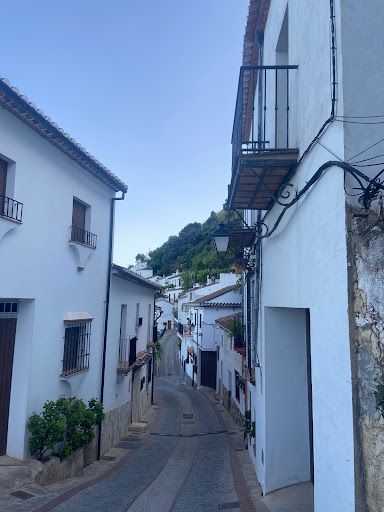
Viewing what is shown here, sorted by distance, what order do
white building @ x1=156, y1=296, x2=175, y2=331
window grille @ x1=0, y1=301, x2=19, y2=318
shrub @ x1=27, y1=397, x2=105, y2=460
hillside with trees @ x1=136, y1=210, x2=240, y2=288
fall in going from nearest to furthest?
shrub @ x1=27, y1=397, x2=105, y2=460
window grille @ x1=0, y1=301, x2=19, y2=318
white building @ x1=156, y1=296, x2=175, y2=331
hillside with trees @ x1=136, y1=210, x2=240, y2=288

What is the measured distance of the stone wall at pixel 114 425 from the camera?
10657 mm

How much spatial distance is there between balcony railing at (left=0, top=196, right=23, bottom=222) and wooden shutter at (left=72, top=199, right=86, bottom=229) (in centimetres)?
240

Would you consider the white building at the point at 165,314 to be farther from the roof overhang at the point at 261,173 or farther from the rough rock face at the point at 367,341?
the rough rock face at the point at 367,341

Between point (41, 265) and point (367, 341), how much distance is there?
6423 millimetres

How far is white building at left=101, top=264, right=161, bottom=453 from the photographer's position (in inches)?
438

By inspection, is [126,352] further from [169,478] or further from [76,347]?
[169,478]

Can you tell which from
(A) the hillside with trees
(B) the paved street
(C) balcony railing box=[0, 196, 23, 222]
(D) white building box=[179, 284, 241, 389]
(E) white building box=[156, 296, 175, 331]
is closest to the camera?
(B) the paved street

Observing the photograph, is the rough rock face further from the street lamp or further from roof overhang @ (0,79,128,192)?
roof overhang @ (0,79,128,192)

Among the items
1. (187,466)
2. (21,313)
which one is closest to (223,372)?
(187,466)

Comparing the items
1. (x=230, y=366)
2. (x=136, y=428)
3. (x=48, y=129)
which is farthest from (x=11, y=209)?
(x=230, y=366)

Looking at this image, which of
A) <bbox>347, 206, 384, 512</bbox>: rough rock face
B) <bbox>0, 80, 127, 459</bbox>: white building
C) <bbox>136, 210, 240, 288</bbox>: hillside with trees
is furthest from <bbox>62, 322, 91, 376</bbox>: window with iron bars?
<bbox>136, 210, 240, 288</bbox>: hillside with trees

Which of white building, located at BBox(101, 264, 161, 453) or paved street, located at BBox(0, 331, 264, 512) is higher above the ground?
white building, located at BBox(101, 264, 161, 453)

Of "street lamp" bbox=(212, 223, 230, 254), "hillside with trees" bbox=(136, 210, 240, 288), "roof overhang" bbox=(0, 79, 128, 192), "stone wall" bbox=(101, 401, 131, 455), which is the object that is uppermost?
"hillside with trees" bbox=(136, 210, 240, 288)

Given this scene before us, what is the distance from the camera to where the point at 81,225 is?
9648 mm
